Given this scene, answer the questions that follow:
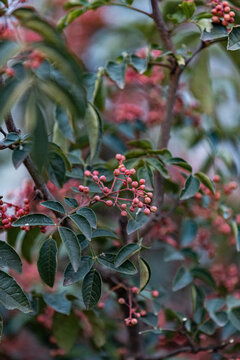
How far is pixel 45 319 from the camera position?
126cm

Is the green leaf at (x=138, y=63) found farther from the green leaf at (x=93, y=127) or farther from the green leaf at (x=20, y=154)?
the green leaf at (x=20, y=154)

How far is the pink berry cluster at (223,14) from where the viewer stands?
1.00 meters

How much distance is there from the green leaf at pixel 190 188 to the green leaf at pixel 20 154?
0.34m

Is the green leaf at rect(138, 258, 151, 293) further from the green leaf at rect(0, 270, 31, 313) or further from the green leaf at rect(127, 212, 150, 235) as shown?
the green leaf at rect(0, 270, 31, 313)

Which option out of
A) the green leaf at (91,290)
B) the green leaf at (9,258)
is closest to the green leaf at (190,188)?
the green leaf at (91,290)

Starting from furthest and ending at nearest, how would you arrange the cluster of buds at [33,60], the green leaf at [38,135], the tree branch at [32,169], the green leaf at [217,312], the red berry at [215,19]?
1. the green leaf at [217,312]
2. the red berry at [215,19]
3. the tree branch at [32,169]
4. the cluster of buds at [33,60]
5. the green leaf at [38,135]

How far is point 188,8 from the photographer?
1061 mm

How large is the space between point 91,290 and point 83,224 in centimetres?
13

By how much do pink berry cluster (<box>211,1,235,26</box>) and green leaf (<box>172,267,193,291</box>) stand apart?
0.57 meters

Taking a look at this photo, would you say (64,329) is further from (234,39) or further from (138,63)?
(234,39)

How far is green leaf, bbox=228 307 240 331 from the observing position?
111 cm

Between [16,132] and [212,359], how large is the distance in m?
0.92

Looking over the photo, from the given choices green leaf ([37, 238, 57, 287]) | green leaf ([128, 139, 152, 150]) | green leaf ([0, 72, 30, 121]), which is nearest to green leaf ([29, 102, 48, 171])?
green leaf ([0, 72, 30, 121])

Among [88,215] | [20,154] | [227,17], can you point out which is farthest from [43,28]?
[227,17]
